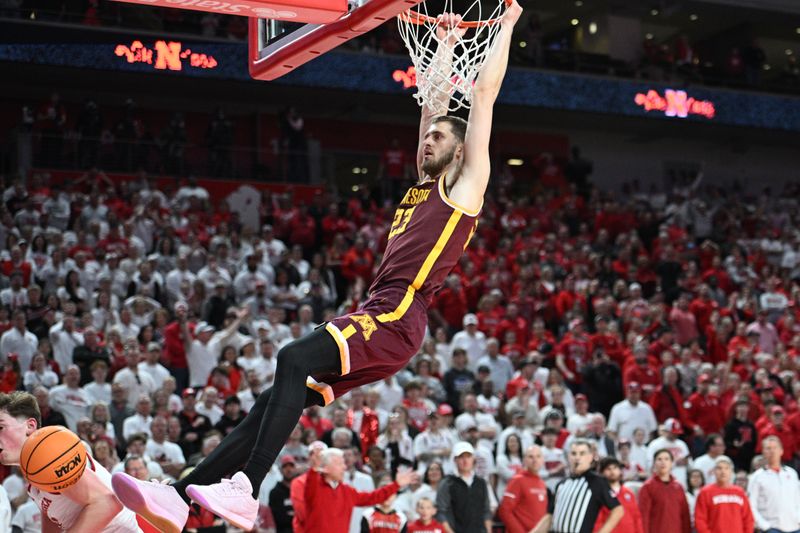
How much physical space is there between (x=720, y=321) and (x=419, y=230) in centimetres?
1394

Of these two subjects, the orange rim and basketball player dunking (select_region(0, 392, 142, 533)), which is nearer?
basketball player dunking (select_region(0, 392, 142, 533))

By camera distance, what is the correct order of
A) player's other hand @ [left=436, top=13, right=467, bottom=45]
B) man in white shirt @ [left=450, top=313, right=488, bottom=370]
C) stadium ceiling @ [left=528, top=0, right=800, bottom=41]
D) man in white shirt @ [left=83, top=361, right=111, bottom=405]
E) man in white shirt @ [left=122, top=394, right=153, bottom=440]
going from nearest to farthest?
1. player's other hand @ [left=436, top=13, right=467, bottom=45]
2. man in white shirt @ [left=122, top=394, right=153, bottom=440]
3. man in white shirt @ [left=83, top=361, right=111, bottom=405]
4. man in white shirt @ [left=450, top=313, right=488, bottom=370]
5. stadium ceiling @ [left=528, top=0, right=800, bottom=41]

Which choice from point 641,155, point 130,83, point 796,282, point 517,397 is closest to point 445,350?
point 517,397

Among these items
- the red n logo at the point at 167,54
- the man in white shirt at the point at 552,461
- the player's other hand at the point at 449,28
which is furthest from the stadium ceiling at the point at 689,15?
the player's other hand at the point at 449,28

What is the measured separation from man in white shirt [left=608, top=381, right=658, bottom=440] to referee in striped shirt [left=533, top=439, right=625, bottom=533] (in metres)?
3.10

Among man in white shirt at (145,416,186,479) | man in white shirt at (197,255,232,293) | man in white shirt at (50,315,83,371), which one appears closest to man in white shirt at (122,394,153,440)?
man in white shirt at (145,416,186,479)

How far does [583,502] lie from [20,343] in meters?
7.16

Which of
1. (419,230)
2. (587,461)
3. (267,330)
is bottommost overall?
(587,461)

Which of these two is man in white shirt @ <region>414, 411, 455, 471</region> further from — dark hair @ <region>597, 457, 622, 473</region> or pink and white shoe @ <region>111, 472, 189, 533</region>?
pink and white shoe @ <region>111, 472, 189, 533</region>

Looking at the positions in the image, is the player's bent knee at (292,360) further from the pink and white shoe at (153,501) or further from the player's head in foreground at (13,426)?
the player's head in foreground at (13,426)

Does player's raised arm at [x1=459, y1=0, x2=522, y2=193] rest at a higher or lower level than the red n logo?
lower

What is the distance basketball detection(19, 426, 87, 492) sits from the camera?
5406 mm

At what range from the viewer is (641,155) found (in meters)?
31.9

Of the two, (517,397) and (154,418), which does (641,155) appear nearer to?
(517,397)
